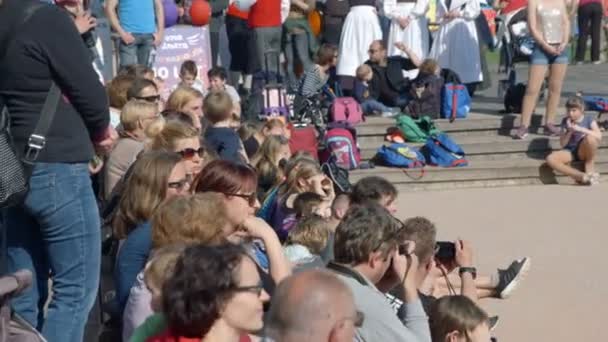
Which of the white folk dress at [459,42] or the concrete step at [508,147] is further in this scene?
the white folk dress at [459,42]

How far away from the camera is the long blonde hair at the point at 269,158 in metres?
8.88

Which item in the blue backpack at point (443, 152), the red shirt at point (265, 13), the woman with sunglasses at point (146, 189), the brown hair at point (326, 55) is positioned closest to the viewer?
the woman with sunglasses at point (146, 189)

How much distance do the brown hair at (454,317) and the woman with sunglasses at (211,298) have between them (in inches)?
90.9

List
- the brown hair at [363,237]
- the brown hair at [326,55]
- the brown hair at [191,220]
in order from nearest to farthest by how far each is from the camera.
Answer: the brown hair at [191,220] < the brown hair at [363,237] < the brown hair at [326,55]

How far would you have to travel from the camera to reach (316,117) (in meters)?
13.9

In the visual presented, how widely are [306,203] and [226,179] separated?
188 cm

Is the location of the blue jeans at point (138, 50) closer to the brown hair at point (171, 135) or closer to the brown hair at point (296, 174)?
the brown hair at point (296, 174)

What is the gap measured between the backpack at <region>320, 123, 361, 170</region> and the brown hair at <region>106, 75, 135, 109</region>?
15.7 ft

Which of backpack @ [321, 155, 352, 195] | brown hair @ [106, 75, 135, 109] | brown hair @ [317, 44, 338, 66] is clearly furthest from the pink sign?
brown hair @ [106, 75, 135, 109]

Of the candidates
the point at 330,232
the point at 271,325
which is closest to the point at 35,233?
the point at 330,232

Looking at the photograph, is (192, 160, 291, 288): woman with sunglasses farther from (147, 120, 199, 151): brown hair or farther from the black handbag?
(147, 120, 199, 151): brown hair

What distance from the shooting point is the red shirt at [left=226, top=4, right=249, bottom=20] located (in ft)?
51.8

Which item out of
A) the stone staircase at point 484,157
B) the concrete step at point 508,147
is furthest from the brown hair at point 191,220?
the concrete step at point 508,147

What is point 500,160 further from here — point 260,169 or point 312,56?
point 260,169
